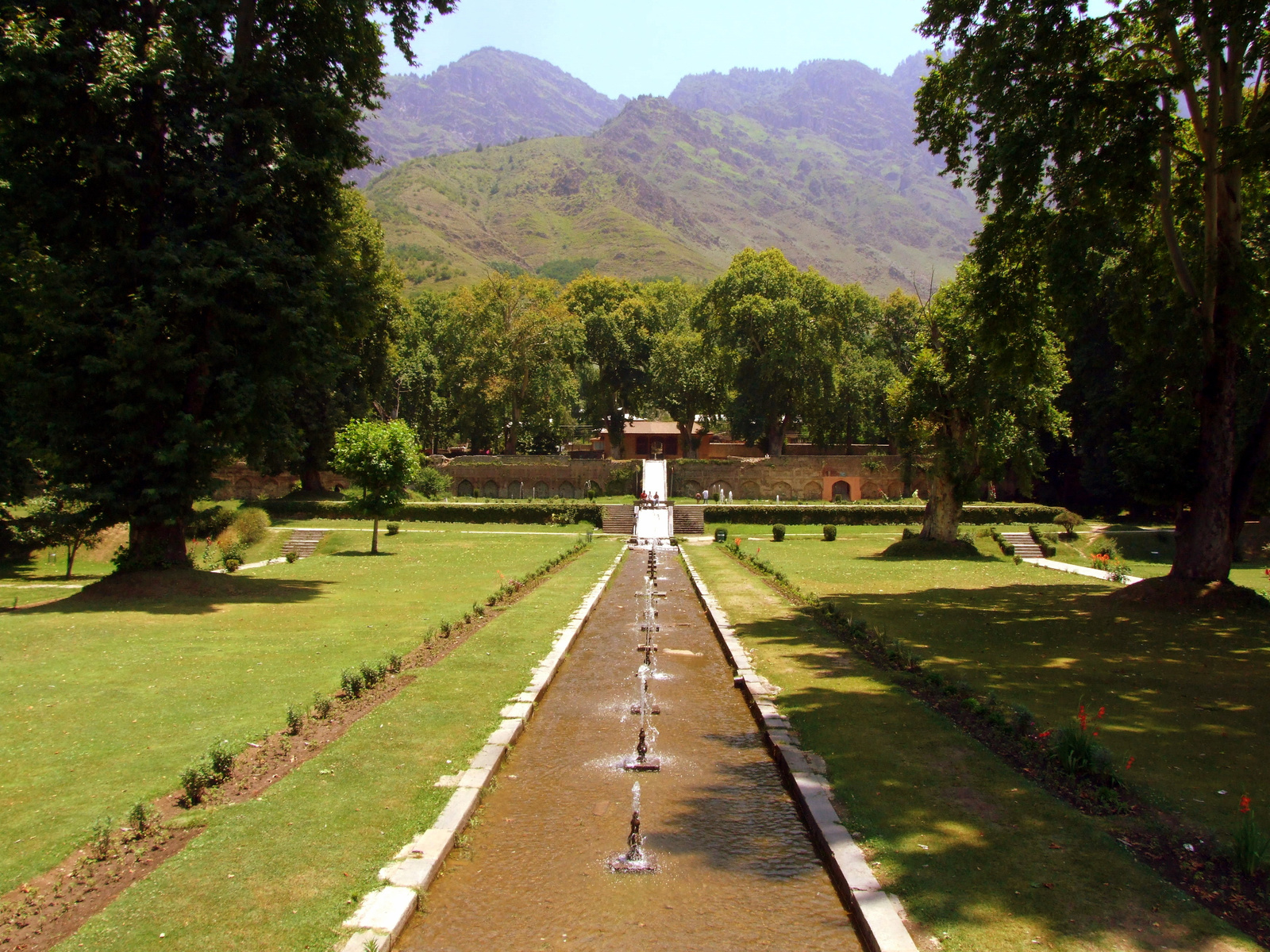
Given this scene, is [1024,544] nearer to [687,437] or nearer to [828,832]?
[828,832]

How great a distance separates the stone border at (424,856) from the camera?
14.7 ft

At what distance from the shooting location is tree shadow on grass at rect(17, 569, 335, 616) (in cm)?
1488

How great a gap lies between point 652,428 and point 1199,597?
54.2 meters

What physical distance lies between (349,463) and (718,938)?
87.2 ft

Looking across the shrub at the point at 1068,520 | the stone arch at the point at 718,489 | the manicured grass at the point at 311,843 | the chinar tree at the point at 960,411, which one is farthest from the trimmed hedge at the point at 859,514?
the manicured grass at the point at 311,843

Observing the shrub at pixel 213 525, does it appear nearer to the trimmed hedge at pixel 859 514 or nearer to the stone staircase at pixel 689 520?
the stone staircase at pixel 689 520

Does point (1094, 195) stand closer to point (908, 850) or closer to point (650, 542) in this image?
point (908, 850)

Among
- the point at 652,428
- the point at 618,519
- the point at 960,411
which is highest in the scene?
the point at 652,428

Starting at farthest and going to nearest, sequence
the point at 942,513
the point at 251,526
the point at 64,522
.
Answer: the point at 251,526
the point at 942,513
the point at 64,522

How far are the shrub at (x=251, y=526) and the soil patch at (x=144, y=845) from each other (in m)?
25.0

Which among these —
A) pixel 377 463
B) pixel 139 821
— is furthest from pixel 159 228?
pixel 139 821

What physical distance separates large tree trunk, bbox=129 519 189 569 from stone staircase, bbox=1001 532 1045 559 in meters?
26.8

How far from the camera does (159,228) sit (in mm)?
16438

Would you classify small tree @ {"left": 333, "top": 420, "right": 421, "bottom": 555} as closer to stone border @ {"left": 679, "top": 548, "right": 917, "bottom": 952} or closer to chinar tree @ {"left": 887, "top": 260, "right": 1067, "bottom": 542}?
chinar tree @ {"left": 887, "top": 260, "right": 1067, "bottom": 542}
